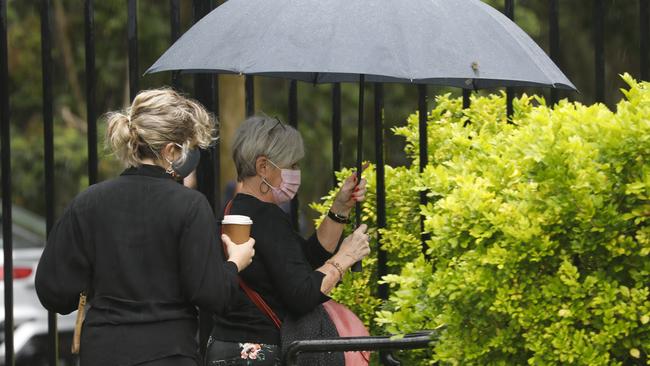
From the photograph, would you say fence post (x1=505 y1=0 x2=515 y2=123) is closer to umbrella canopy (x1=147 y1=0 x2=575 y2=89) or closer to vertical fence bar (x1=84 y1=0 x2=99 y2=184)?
umbrella canopy (x1=147 y1=0 x2=575 y2=89)

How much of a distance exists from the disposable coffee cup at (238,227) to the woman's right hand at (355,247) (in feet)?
1.90

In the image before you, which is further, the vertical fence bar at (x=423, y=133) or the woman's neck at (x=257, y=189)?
the vertical fence bar at (x=423, y=133)

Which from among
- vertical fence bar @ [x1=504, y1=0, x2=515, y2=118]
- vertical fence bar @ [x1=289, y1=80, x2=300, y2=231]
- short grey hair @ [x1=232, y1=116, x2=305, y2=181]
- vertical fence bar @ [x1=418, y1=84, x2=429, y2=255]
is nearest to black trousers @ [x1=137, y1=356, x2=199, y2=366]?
short grey hair @ [x1=232, y1=116, x2=305, y2=181]

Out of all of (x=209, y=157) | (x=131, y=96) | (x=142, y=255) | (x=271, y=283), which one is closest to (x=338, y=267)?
(x=271, y=283)

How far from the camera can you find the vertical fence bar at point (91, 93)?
15.4 ft

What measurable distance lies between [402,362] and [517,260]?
1241mm

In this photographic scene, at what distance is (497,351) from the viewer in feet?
12.0

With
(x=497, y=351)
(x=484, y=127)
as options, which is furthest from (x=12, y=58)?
(x=497, y=351)

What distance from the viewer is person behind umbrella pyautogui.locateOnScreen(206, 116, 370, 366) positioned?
4.24m

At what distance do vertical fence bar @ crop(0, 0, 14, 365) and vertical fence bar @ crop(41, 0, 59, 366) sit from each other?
0.14m

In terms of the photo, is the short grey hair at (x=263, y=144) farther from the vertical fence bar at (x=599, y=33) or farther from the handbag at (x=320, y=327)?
the vertical fence bar at (x=599, y=33)

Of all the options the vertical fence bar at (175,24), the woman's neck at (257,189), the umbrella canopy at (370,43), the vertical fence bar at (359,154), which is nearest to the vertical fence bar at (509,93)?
the umbrella canopy at (370,43)

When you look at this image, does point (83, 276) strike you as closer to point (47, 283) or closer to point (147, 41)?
point (47, 283)

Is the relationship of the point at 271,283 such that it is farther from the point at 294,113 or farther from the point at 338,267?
the point at 294,113
